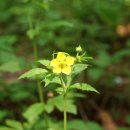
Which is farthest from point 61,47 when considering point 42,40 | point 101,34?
point 101,34

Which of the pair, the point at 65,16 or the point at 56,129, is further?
the point at 65,16

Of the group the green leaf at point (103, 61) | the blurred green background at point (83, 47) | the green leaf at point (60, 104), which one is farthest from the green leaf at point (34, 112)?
the green leaf at point (103, 61)

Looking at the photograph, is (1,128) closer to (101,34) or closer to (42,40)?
(42,40)

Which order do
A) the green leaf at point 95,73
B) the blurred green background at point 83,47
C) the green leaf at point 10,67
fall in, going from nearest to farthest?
the green leaf at point 10,67 → the blurred green background at point 83,47 → the green leaf at point 95,73

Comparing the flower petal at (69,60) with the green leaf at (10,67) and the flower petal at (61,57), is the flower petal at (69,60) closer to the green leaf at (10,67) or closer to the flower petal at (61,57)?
the flower petal at (61,57)

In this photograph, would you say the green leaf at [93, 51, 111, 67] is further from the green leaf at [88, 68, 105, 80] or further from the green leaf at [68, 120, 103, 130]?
the green leaf at [68, 120, 103, 130]
